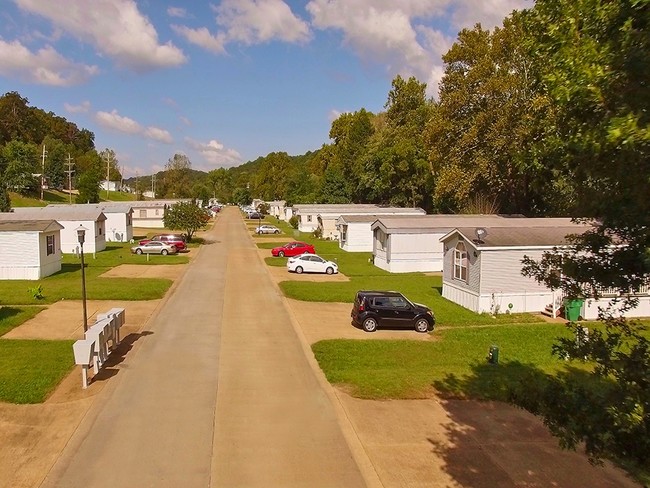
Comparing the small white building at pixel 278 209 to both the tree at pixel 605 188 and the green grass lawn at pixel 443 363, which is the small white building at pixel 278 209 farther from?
the tree at pixel 605 188

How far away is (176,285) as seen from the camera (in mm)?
Answer: 29953

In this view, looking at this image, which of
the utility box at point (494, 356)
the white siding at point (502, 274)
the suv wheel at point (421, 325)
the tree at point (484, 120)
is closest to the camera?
the utility box at point (494, 356)

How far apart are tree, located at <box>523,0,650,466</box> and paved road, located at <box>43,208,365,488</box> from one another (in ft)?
16.5

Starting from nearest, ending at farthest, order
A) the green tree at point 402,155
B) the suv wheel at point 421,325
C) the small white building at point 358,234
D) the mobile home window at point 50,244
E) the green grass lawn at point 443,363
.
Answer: the green grass lawn at point 443,363 → the suv wheel at point 421,325 → the mobile home window at point 50,244 → the small white building at point 358,234 → the green tree at point 402,155

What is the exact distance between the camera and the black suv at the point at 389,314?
20375 mm

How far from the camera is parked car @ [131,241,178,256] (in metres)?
44.9

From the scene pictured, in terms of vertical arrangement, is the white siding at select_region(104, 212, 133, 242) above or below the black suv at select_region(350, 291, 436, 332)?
above

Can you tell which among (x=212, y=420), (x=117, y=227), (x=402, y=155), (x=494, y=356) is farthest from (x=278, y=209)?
(x=212, y=420)

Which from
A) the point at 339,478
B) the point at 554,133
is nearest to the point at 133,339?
the point at 339,478

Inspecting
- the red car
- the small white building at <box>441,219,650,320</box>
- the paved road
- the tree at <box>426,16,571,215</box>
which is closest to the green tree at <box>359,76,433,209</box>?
the tree at <box>426,16,571,215</box>

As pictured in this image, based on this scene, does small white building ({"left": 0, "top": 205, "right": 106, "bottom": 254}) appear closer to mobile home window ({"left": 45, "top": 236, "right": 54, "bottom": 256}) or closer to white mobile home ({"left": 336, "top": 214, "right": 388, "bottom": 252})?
mobile home window ({"left": 45, "top": 236, "right": 54, "bottom": 256})

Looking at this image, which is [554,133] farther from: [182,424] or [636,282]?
[182,424]

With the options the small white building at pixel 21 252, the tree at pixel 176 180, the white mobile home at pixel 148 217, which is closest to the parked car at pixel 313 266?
the small white building at pixel 21 252

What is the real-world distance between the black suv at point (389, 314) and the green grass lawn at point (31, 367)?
1033 centimetres
